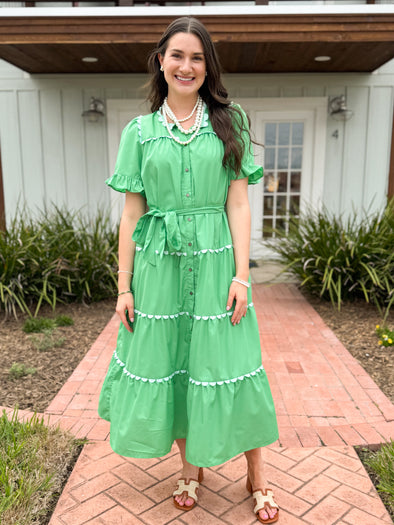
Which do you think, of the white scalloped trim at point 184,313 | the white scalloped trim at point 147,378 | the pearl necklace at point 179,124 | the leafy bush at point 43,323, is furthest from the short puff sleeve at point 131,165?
the leafy bush at point 43,323

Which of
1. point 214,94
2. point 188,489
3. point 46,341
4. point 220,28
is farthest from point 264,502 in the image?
point 220,28

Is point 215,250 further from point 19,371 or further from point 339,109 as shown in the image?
point 339,109

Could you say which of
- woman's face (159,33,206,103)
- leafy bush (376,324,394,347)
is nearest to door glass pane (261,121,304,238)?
leafy bush (376,324,394,347)

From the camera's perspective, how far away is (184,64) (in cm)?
174

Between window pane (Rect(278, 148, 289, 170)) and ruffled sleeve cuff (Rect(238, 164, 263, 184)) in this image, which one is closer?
ruffled sleeve cuff (Rect(238, 164, 263, 184))

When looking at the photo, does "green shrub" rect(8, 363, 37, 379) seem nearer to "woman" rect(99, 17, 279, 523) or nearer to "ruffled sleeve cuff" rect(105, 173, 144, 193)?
"woman" rect(99, 17, 279, 523)

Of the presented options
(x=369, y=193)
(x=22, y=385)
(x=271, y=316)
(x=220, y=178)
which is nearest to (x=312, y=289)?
(x=271, y=316)

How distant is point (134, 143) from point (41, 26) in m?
3.88

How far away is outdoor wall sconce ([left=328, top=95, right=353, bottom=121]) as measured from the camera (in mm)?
6492

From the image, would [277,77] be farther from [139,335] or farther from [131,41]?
[139,335]

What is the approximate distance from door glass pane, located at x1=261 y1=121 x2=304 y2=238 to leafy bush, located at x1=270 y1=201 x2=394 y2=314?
6.25 feet

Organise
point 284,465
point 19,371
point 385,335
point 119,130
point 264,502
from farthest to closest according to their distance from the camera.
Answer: point 119,130
point 385,335
point 19,371
point 284,465
point 264,502

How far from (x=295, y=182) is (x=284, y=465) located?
5.26 metres

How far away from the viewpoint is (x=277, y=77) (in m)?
6.61
